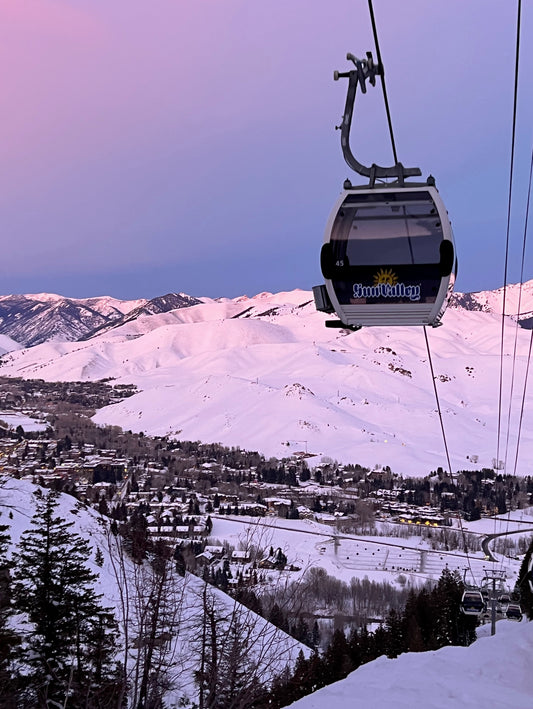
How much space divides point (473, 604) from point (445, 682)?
13877mm

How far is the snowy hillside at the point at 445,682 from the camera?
588 cm

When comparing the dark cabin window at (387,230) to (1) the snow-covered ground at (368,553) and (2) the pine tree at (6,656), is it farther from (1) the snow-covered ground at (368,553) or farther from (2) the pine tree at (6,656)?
(1) the snow-covered ground at (368,553)

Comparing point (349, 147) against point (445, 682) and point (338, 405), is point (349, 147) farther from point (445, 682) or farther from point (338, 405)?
point (338, 405)

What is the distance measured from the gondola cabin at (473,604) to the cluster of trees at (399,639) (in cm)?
507

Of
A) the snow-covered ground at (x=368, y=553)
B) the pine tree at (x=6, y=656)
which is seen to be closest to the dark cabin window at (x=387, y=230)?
the pine tree at (x=6, y=656)

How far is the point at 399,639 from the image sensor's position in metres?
26.2

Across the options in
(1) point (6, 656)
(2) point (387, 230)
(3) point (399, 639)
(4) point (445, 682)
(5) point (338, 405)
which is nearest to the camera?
(2) point (387, 230)

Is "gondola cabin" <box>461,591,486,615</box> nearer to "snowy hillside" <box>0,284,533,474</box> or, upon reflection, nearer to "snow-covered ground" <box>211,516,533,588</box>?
"snow-covered ground" <box>211,516,533,588</box>

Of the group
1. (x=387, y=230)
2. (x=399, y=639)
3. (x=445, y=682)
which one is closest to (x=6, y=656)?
(x=445, y=682)

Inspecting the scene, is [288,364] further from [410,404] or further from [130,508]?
[130,508]

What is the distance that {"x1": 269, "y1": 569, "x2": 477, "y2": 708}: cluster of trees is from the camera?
75.5ft

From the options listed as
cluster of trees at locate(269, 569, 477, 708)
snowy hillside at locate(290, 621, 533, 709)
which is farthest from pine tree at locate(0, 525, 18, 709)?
cluster of trees at locate(269, 569, 477, 708)

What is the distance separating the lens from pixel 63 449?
419ft

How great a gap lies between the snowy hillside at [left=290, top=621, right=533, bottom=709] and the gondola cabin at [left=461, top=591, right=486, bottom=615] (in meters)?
11.4
